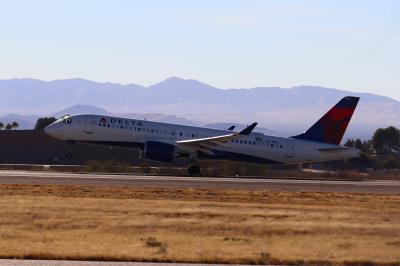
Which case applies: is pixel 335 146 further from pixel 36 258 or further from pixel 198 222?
pixel 36 258

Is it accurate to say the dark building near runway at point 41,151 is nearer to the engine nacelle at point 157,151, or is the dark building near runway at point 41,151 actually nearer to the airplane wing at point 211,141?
the airplane wing at point 211,141

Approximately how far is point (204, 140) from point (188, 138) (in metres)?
1.95

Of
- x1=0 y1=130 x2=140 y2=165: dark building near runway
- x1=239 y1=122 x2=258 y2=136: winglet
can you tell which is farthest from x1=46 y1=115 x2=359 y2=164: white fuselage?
x1=0 y1=130 x2=140 y2=165: dark building near runway

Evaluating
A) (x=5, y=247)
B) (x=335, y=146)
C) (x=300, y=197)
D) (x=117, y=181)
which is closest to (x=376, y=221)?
(x=300, y=197)

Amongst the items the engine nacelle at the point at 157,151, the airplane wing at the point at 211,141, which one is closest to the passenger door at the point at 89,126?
the engine nacelle at the point at 157,151

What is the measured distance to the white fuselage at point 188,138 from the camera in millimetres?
48531

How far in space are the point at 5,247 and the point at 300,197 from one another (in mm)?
17095

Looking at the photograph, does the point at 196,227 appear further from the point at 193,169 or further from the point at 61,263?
the point at 193,169

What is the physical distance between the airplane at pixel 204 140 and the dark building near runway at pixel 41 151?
832 inches

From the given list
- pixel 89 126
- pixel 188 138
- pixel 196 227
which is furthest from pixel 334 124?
pixel 196 227

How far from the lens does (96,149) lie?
236 ft

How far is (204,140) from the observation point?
48375 mm

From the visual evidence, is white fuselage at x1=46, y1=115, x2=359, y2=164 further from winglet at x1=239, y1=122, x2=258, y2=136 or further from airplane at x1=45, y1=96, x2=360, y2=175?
winglet at x1=239, y1=122, x2=258, y2=136

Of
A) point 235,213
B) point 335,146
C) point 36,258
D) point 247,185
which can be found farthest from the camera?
point 335,146
